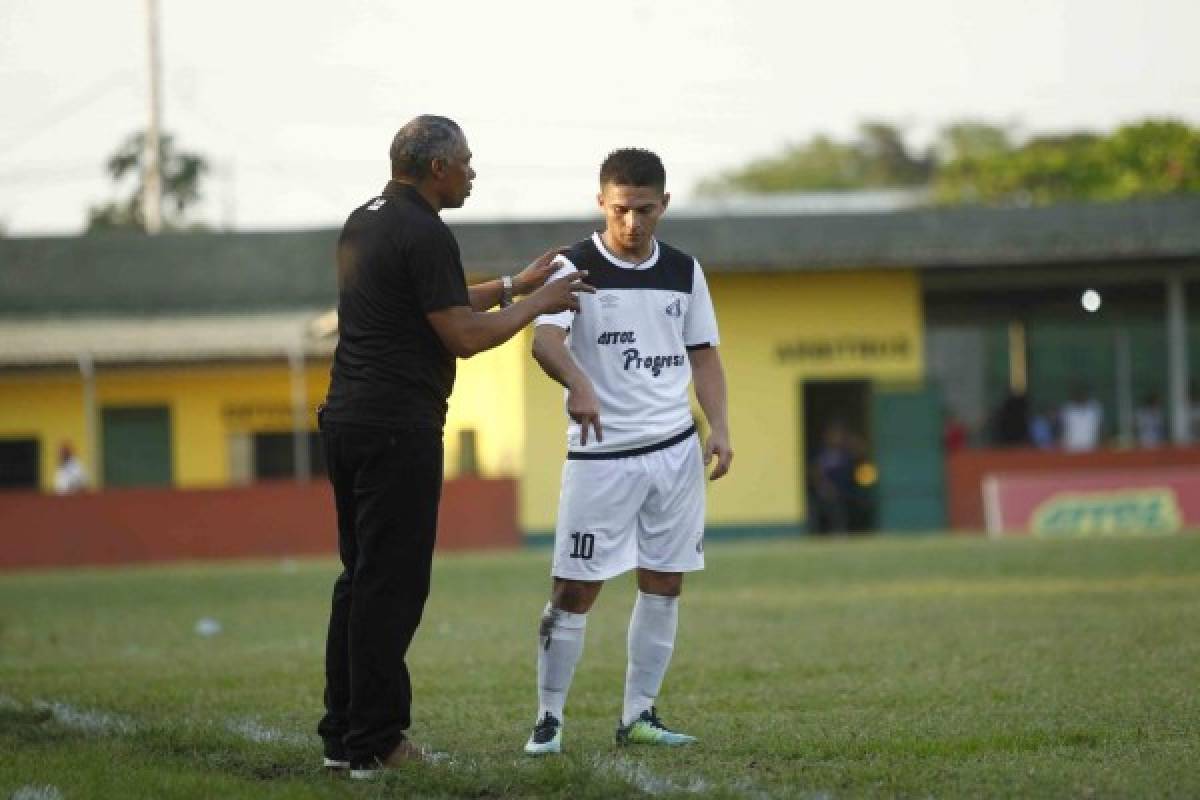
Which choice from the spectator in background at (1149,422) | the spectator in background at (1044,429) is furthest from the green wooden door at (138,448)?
the spectator in background at (1149,422)

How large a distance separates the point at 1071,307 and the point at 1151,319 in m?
1.29

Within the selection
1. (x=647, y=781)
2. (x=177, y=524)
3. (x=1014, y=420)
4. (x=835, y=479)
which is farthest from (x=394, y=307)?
(x=1014, y=420)

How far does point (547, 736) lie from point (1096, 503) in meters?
24.4

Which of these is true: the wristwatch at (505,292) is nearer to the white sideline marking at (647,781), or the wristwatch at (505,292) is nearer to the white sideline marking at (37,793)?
the white sideline marking at (647,781)

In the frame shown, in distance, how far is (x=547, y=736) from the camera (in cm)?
803

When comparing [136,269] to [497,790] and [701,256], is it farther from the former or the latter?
[497,790]

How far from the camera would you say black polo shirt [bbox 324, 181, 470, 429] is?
749 centimetres

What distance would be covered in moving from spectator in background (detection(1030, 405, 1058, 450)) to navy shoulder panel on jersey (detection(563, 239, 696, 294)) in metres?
27.5

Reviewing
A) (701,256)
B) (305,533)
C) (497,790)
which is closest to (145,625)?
(497,790)

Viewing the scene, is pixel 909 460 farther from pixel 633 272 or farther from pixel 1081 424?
pixel 633 272

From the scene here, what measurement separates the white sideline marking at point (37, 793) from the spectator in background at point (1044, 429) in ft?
95.7

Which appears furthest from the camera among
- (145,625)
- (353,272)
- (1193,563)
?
(1193,563)

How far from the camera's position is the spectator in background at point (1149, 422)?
3594 centimetres

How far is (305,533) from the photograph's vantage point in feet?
109
